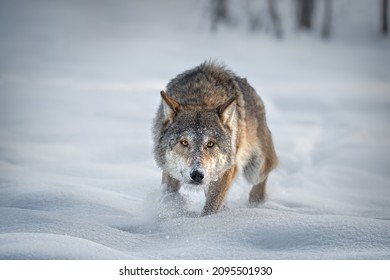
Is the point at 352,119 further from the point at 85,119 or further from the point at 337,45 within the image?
the point at 85,119

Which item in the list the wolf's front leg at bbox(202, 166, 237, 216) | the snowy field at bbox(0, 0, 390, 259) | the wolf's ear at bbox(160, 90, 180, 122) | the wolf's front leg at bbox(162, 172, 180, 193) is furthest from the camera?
the wolf's front leg at bbox(162, 172, 180, 193)

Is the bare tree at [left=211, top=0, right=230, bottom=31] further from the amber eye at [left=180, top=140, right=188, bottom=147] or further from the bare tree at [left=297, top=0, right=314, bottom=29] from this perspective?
the amber eye at [left=180, top=140, right=188, bottom=147]

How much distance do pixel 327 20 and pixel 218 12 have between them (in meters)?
1.47

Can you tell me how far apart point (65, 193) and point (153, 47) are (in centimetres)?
556

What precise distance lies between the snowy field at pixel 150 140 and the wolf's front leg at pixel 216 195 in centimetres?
12

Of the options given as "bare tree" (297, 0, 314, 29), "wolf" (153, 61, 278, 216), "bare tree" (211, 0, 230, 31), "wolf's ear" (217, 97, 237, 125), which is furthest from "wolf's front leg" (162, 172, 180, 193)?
"bare tree" (297, 0, 314, 29)

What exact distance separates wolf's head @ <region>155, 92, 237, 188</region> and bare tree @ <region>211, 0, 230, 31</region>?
367 centimetres

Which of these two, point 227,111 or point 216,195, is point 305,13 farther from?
point 216,195

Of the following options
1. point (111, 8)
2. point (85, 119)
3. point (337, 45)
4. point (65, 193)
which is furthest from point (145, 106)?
point (65, 193)

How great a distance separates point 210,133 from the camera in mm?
4391

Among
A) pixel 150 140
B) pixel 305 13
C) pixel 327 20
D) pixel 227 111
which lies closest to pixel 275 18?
pixel 305 13

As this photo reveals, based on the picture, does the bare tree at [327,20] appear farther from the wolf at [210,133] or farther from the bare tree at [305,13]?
the wolf at [210,133]

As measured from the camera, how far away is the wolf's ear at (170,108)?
14.6 feet

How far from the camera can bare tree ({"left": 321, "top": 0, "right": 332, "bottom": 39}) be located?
26.9ft
